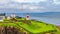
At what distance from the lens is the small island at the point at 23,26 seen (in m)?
3.15

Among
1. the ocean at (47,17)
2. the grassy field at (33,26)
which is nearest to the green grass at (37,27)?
the grassy field at (33,26)

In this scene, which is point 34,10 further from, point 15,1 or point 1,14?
point 1,14

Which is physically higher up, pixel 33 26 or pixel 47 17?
pixel 47 17

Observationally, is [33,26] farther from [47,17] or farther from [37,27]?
[47,17]

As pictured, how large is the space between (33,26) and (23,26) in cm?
20

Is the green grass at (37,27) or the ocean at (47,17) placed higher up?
the ocean at (47,17)

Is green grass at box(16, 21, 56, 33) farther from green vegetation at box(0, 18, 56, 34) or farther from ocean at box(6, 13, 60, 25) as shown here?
ocean at box(6, 13, 60, 25)

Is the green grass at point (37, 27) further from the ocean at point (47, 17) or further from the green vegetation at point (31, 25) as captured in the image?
the ocean at point (47, 17)

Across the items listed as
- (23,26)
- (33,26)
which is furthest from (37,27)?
(23,26)

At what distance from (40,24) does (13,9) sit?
2.11ft

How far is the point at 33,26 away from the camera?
10.5 feet

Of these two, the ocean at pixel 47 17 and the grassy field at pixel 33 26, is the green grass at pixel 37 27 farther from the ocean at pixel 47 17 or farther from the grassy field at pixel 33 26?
the ocean at pixel 47 17

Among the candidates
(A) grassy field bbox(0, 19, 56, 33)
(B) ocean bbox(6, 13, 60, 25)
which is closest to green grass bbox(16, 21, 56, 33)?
(A) grassy field bbox(0, 19, 56, 33)

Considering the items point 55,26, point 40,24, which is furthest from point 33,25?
point 55,26
